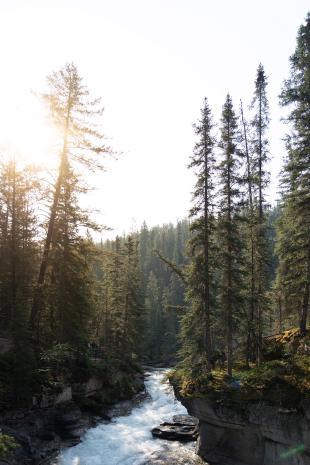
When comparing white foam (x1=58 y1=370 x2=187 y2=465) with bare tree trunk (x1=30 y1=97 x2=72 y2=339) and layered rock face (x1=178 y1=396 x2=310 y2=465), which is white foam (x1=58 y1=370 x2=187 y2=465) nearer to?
layered rock face (x1=178 y1=396 x2=310 y2=465)

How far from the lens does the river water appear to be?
62.8 ft

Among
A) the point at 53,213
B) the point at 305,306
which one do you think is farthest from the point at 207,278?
the point at 53,213

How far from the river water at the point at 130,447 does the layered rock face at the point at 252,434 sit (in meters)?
1.55

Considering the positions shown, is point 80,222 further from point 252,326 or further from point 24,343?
point 252,326

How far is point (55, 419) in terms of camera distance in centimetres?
2302

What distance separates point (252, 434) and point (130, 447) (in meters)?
7.78

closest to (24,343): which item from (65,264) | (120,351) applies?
(65,264)

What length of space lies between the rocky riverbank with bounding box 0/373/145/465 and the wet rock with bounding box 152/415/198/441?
430cm

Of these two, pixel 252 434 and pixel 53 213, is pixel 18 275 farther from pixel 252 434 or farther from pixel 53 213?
pixel 252 434

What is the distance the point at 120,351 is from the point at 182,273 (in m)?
21.6

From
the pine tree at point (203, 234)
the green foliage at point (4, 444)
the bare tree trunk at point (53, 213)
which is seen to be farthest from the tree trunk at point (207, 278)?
the green foliage at point (4, 444)

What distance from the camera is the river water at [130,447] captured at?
62.8ft

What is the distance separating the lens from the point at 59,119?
71.4ft

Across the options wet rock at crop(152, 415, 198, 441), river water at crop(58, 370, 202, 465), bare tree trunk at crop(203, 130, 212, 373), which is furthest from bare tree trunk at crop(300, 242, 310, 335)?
wet rock at crop(152, 415, 198, 441)
